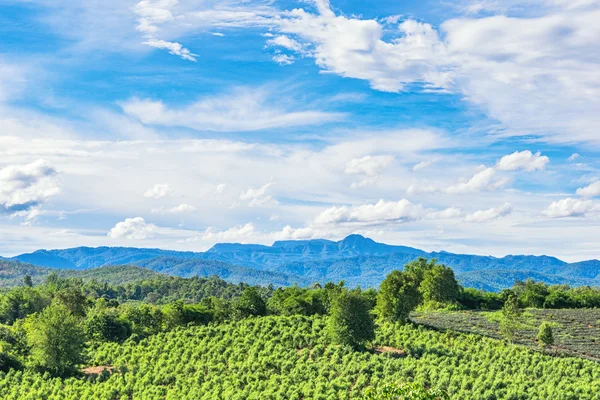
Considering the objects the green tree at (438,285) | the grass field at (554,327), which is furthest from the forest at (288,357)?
the green tree at (438,285)

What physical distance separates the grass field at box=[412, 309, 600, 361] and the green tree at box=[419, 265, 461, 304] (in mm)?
10745

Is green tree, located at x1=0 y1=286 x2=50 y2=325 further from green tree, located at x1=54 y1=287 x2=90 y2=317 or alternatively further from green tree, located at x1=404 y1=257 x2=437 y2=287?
green tree, located at x1=404 y1=257 x2=437 y2=287

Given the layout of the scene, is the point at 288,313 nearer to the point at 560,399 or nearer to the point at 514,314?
the point at 514,314

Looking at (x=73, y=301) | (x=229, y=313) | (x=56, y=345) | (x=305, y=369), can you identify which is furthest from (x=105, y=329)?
(x=305, y=369)

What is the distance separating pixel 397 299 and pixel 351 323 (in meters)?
17.5

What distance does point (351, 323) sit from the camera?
59406mm

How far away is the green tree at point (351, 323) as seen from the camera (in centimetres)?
5925

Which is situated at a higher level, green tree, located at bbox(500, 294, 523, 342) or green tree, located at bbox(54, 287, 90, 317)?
green tree, located at bbox(500, 294, 523, 342)

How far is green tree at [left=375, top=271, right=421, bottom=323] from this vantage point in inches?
2945

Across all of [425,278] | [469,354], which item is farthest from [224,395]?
[425,278]

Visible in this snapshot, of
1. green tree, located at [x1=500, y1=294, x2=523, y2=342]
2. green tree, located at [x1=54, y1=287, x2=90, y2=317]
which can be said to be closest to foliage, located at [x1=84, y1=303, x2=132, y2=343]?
green tree, located at [x1=54, y1=287, x2=90, y2=317]

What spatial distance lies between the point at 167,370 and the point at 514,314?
4298cm

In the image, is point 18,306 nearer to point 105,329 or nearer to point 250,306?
point 105,329

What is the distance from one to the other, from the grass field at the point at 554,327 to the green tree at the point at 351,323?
56.1ft
